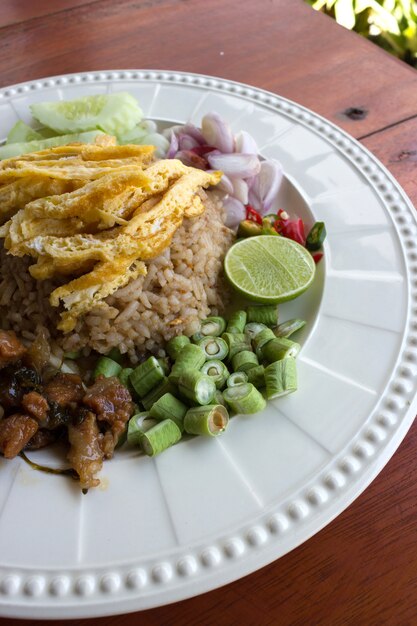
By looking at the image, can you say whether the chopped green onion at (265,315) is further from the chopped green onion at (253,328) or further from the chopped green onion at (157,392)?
the chopped green onion at (157,392)

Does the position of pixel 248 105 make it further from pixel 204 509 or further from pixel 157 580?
pixel 157 580

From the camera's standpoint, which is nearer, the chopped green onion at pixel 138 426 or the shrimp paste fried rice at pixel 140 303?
the chopped green onion at pixel 138 426

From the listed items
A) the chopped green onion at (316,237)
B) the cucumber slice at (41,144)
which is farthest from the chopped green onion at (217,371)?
the cucumber slice at (41,144)

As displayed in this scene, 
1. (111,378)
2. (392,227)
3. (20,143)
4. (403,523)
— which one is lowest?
(403,523)

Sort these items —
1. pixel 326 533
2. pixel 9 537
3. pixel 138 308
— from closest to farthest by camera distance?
pixel 9 537 < pixel 326 533 < pixel 138 308

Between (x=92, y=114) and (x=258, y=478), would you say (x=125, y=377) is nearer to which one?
(x=258, y=478)

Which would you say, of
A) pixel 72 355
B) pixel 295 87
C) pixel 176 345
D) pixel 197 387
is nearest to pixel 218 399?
pixel 197 387

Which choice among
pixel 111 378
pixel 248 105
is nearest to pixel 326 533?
pixel 111 378
